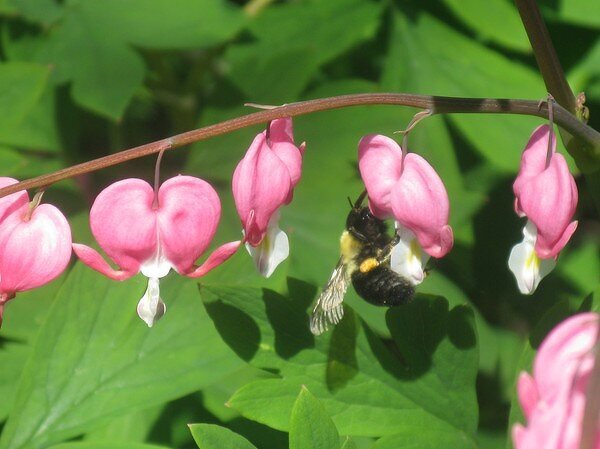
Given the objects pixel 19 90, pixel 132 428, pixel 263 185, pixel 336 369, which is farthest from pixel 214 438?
pixel 19 90

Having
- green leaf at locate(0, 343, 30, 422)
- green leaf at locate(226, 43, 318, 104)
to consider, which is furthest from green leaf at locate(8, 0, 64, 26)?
green leaf at locate(0, 343, 30, 422)

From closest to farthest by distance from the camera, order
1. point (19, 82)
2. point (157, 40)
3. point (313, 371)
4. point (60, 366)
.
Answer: point (313, 371) → point (60, 366) → point (19, 82) → point (157, 40)

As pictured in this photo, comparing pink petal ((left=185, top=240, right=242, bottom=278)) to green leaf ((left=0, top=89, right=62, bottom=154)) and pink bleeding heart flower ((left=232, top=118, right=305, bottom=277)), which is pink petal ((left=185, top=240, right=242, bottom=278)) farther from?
green leaf ((left=0, top=89, right=62, bottom=154))

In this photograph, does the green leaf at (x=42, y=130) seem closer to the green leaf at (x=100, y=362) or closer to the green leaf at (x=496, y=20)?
the green leaf at (x=100, y=362)

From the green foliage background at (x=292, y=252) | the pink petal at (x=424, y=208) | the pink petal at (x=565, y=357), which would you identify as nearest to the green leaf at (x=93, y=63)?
the green foliage background at (x=292, y=252)

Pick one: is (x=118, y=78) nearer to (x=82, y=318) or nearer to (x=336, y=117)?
(x=336, y=117)

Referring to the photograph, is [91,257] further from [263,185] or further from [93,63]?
[93,63]

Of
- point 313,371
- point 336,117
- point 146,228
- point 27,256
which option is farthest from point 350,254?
point 336,117
